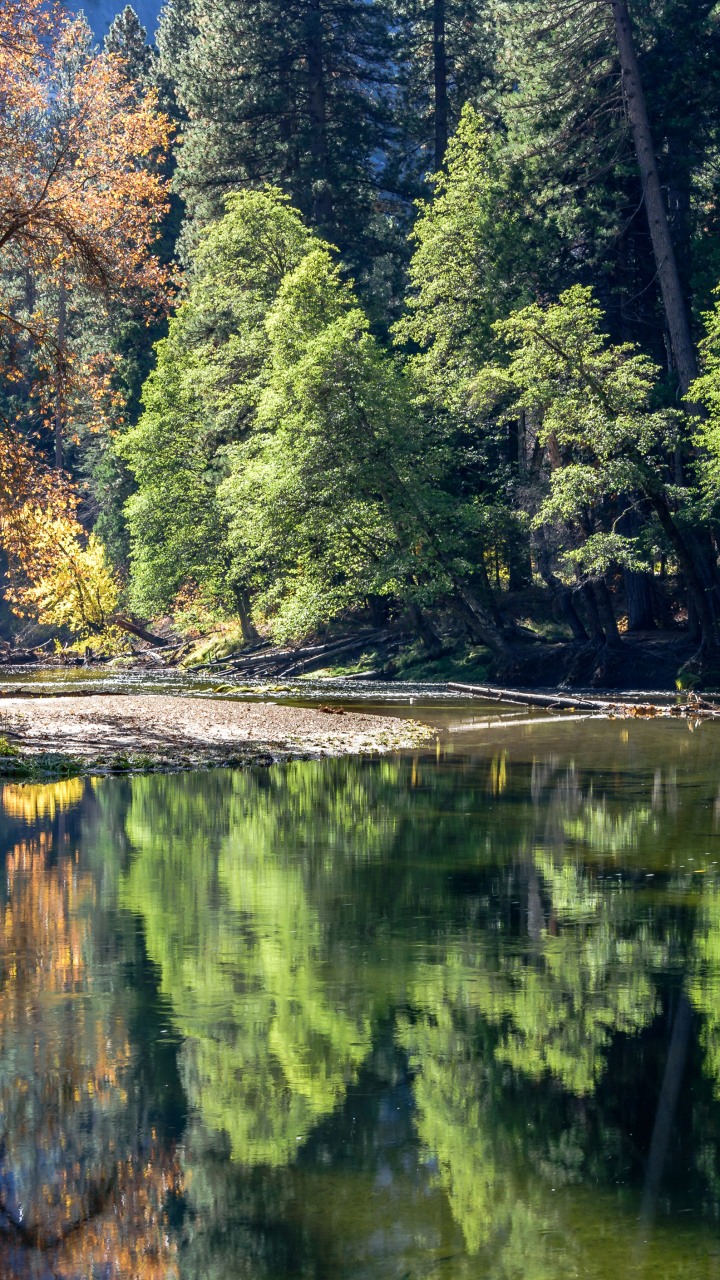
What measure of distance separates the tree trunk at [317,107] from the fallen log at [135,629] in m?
17.5

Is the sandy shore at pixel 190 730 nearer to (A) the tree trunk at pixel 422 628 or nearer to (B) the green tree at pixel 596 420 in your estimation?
(B) the green tree at pixel 596 420

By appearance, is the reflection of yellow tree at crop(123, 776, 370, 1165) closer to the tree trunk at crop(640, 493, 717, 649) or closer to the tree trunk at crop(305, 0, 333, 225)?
the tree trunk at crop(640, 493, 717, 649)

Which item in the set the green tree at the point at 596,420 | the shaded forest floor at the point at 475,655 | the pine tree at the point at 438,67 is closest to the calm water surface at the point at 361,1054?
the green tree at the point at 596,420

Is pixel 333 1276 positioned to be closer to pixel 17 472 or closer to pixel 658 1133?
pixel 658 1133

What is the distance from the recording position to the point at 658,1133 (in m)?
4.46

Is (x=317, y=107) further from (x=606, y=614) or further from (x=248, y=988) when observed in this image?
(x=248, y=988)

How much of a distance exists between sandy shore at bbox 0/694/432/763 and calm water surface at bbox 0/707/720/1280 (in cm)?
662

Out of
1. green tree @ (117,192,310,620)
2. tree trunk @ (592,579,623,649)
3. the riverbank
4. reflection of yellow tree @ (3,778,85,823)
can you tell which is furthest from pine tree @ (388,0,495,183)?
reflection of yellow tree @ (3,778,85,823)

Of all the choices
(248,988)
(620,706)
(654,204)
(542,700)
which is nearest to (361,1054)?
(248,988)

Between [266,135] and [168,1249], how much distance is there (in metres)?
51.6

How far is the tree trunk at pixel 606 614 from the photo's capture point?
108 feet

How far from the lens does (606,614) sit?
1305 inches

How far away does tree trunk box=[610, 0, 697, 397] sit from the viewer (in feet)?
106

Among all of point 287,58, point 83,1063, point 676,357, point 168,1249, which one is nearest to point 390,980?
point 83,1063
